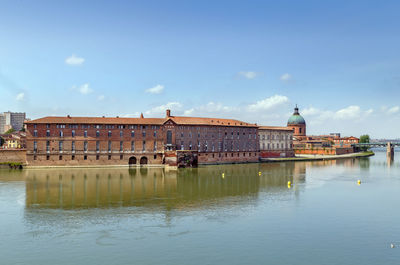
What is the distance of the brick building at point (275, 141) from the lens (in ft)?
372

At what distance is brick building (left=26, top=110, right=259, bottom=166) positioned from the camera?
8175 centimetres

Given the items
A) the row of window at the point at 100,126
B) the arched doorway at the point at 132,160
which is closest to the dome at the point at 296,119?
the row of window at the point at 100,126

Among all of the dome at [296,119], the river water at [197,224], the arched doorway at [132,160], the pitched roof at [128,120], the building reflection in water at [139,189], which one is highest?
the dome at [296,119]

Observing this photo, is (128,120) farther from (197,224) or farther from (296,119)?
(296,119)

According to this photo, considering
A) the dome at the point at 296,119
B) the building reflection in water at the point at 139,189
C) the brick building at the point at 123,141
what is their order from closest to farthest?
1. the building reflection in water at the point at 139,189
2. the brick building at the point at 123,141
3. the dome at the point at 296,119

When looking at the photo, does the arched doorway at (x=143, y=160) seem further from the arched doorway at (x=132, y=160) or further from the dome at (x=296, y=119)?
the dome at (x=296, y=119)

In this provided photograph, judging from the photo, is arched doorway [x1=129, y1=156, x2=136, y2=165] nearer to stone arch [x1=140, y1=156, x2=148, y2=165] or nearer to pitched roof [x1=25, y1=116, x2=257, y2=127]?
stone arch [x1=140, y1=156, x2=148, y2=165]

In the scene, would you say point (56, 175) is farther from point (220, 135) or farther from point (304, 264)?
point (304, 264)

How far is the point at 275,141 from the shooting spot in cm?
11638

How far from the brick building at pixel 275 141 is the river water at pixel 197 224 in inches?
2312

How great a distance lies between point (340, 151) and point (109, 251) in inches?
5166

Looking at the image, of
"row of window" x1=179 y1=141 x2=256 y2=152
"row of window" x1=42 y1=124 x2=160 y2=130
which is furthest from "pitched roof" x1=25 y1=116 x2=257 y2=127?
"row of window" x1=179 y1=141 x2=256 y2=152

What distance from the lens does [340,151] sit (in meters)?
140

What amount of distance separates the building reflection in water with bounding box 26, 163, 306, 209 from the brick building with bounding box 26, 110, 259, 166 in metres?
15.4
